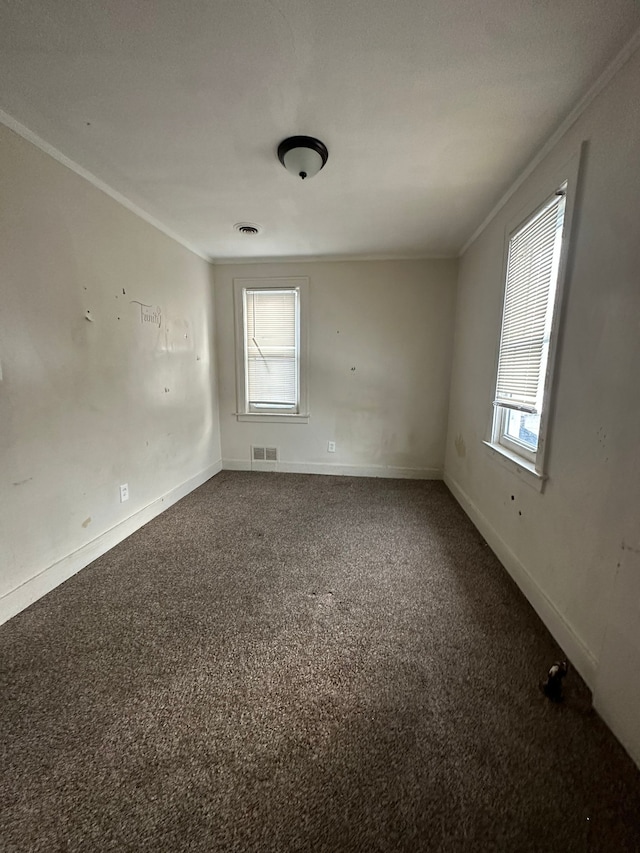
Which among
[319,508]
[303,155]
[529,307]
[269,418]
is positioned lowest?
[319,508]

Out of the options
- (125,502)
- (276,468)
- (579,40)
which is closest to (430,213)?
(579,40)

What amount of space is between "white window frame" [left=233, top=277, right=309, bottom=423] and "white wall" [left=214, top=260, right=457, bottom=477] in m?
0.06

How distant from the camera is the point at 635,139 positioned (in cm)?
115

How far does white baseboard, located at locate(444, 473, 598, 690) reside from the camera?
130 cm

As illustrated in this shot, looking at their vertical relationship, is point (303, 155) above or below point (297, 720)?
above

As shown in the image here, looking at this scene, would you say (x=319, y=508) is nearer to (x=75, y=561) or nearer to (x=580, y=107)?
(x=75, y=561)

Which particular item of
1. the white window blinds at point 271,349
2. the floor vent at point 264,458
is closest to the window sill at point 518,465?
the white window blinds at point 271,349

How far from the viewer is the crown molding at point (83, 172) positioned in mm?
1547

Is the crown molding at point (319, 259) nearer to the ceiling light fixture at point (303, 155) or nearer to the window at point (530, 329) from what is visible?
the window at point (530, 329)

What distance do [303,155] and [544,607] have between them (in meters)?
2.65

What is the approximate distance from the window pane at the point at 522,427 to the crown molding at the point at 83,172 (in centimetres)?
302

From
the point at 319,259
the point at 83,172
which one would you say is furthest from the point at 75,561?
the point at 319,259

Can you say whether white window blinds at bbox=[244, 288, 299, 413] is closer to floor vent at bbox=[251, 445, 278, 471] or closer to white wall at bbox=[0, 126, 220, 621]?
floor vent at bbox=[251, 445, 278, 471]

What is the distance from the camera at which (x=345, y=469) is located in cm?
384
